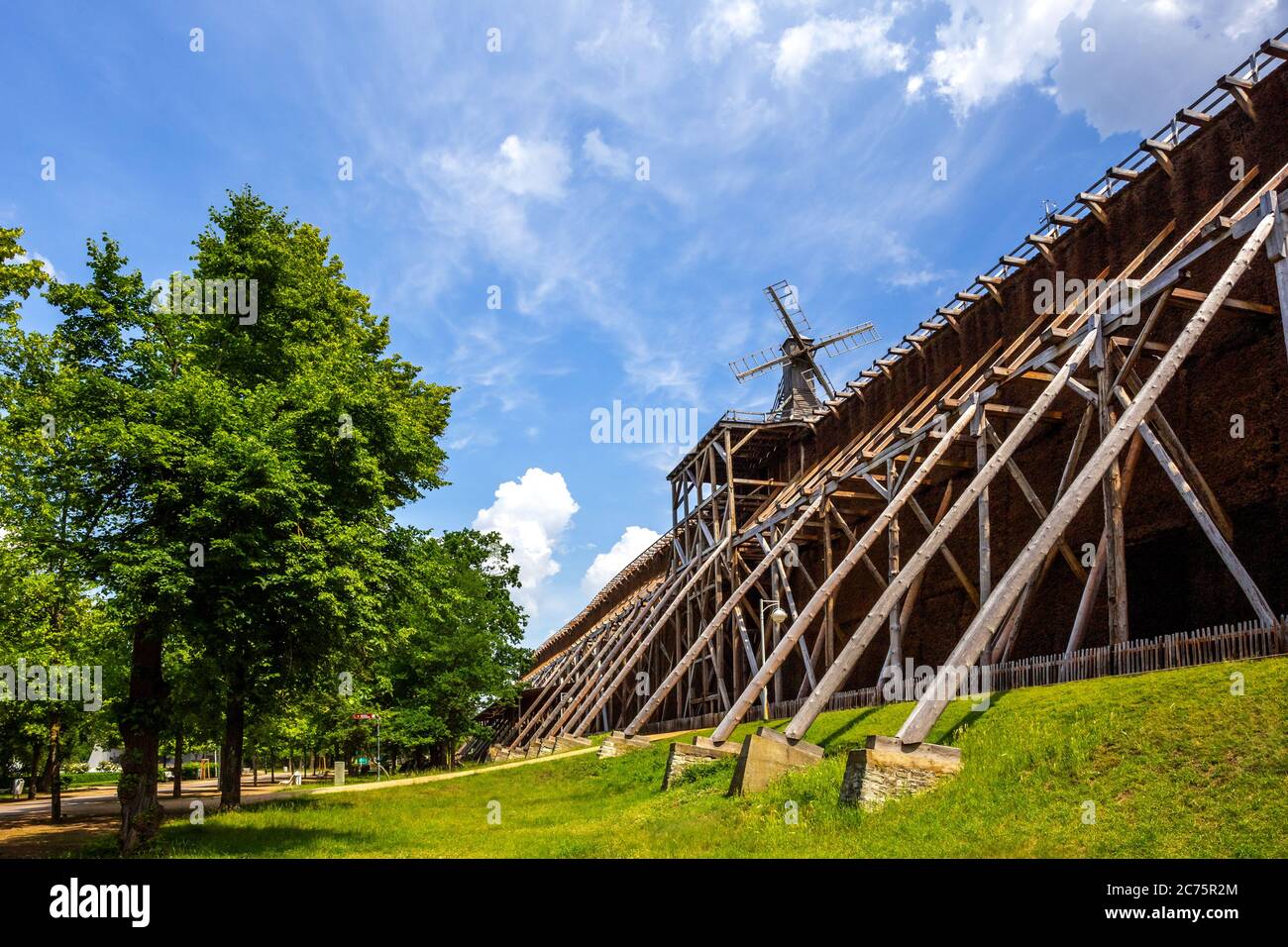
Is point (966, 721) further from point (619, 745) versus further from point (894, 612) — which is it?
point (619, 745)

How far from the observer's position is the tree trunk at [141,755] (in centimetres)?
1522

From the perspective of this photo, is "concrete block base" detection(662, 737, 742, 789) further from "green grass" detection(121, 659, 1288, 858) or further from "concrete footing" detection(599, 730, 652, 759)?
"concrete footing" detection(599, 730, 652, 759)

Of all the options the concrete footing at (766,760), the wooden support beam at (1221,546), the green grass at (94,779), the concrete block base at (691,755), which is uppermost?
the wooden support beam at (1221,546)

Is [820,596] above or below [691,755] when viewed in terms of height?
above

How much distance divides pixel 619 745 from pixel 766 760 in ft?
40.4

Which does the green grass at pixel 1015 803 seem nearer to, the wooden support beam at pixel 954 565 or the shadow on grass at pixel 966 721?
the shadow on grass at pixel 966 721

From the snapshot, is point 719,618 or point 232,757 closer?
point 232,757

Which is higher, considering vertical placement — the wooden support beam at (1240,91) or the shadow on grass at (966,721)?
the wooden support beam at (1240,91)

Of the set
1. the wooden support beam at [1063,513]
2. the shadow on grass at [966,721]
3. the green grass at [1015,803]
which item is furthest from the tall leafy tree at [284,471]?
the shadow on grass at [966,721]

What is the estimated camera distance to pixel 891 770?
Answer: 1185cm

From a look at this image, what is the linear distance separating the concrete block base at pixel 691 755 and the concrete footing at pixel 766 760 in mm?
3097

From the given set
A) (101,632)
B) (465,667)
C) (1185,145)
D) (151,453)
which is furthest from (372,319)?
(1185,145)

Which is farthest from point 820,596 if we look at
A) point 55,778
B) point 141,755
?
point 55,778
